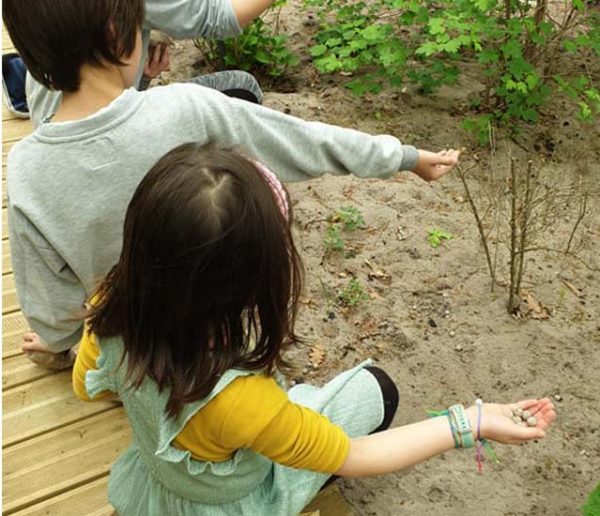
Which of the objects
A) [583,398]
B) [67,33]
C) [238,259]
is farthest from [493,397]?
[67,33]

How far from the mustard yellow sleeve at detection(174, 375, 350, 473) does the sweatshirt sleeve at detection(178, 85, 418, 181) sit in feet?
2.29

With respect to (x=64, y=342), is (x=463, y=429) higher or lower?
higher

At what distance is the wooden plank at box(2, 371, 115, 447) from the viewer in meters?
2.26

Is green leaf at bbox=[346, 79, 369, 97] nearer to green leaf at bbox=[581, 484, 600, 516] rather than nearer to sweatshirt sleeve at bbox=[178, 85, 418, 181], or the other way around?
sweatshirt sleeve at bbox=[178, 85, 418, 181]

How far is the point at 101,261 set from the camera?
187cm

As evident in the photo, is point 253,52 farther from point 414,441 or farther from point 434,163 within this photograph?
point 414,441

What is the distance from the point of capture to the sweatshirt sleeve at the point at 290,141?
1.79 metres

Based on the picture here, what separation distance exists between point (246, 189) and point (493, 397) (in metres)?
1.53

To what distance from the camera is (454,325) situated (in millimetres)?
2688

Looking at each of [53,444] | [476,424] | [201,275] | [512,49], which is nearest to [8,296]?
[53,444]

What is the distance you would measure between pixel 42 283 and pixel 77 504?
634 mm

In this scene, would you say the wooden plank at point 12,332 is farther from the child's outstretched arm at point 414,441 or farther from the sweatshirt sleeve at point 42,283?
the child's outstretched arm at point 414,441

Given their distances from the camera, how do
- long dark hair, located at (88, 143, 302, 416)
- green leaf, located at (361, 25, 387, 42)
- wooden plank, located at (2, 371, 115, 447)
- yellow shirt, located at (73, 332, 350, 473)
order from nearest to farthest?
long dark hair, located at (88, 143, 302, 416)
yellow shirt, located at (73, 332, 350, 473)
wooden plank, located at (2, 371, 115, 447)
green leaf, located at (361, 25, 387, 42)

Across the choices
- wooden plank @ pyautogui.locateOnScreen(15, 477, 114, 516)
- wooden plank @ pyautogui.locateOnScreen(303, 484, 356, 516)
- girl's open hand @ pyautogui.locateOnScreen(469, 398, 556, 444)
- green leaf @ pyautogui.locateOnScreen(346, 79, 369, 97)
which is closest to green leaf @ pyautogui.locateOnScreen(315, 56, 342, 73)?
green leaf @ pyautogui.locateOnScreen(346, 79, 369, 97)
